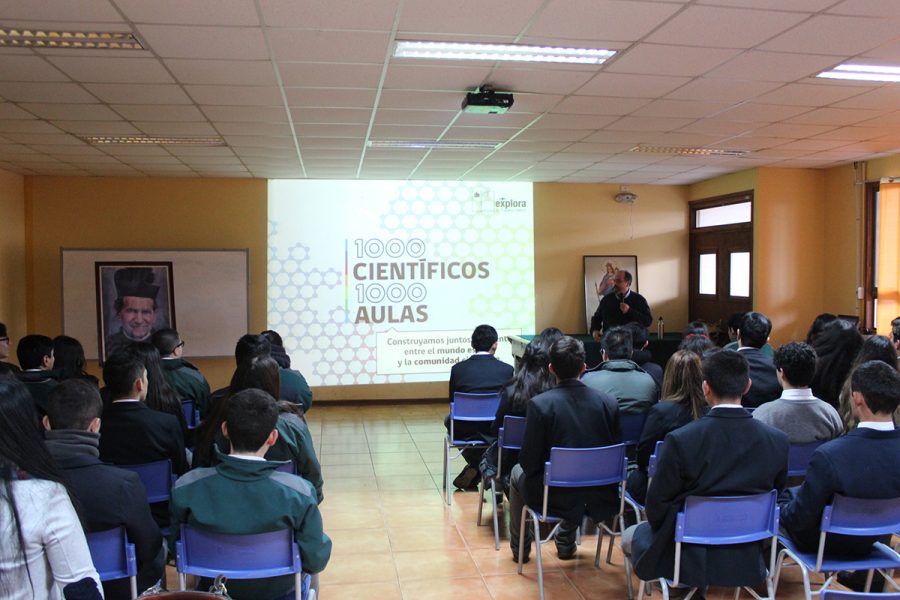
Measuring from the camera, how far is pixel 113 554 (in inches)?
90.7

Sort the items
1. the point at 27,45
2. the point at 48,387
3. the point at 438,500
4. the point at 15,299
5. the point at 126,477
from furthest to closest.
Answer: the point at 15,299, the point at 438,500, the point at 48,387, the point at 27,45, the point at 126,477

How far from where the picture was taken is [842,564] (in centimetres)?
269

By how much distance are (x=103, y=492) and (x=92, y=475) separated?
7 cm

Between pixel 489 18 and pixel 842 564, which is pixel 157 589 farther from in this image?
pixel 489 18

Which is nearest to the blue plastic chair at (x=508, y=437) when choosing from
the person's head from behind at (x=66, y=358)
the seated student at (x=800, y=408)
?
the seated student at (x=800, y=408)

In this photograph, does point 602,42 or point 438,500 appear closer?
point 602,42

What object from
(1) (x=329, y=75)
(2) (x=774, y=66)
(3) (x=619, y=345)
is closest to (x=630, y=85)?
(2) (x=774, y=66)

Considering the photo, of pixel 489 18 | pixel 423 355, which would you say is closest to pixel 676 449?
pixel 489 18

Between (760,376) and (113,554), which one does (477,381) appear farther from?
(113,554)

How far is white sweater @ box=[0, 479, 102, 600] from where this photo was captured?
1.56 m

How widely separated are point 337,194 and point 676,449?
23.2ft

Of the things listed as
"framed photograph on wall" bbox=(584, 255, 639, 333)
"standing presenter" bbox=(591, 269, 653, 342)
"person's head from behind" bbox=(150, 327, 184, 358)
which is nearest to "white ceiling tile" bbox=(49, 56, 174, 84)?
"person's head from behind" bbox=(150, 327, 184, 358)

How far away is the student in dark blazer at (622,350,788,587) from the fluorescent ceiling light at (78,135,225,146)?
201 inches

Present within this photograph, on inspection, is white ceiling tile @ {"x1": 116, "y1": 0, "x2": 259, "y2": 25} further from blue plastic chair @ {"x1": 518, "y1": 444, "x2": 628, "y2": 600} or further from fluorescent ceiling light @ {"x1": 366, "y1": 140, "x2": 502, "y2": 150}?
fluorescent ceiling light @ {"x1": 366, "y1": 140, "x2": 502, "y2": 150}
